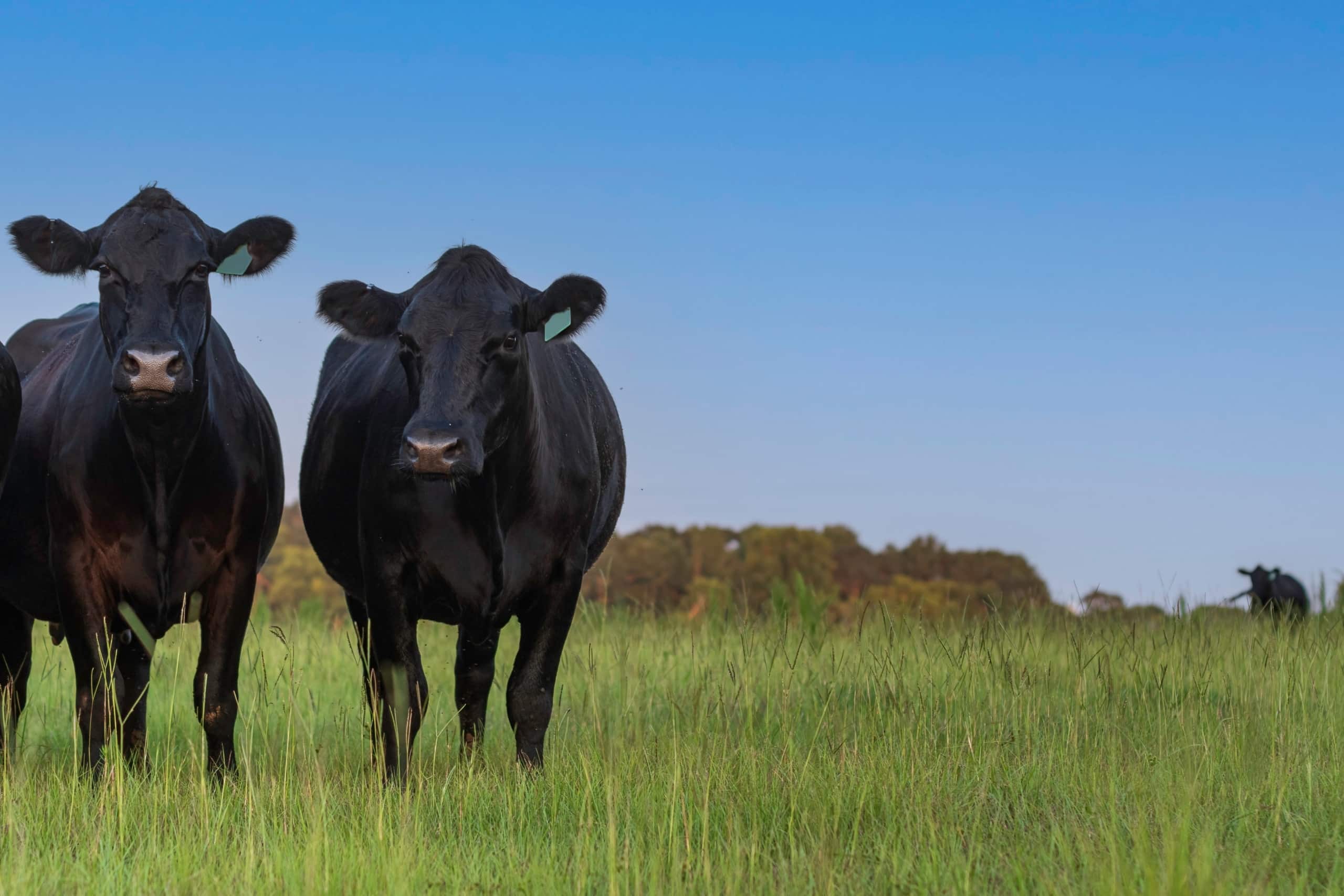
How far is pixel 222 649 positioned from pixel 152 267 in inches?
76.7

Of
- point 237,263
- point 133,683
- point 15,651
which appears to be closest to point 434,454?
point 237,263

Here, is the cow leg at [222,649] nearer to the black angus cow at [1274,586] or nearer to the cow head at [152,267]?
the cow head at [152,267]

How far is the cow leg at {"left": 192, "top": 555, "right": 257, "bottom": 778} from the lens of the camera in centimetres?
665

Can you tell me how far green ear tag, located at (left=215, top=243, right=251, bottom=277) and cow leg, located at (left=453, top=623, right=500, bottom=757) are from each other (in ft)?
7.24

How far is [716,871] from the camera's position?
14.0 feet

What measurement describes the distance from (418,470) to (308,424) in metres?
2.95

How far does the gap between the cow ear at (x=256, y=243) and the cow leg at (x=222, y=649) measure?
152cm

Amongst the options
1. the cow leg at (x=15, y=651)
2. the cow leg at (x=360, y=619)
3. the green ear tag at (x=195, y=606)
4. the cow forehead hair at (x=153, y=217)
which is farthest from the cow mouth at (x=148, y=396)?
the cow leg at (x=15, y=651)

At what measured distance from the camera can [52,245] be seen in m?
6.56

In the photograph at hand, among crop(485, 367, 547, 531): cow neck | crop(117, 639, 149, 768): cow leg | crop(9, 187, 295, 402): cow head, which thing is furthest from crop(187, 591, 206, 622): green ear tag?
crop(485, 367, 547, 531): cow neck

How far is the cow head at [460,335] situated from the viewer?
5.67 metres

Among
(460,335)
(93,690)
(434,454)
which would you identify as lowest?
(93,690)

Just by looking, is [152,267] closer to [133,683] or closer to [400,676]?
[400,676]

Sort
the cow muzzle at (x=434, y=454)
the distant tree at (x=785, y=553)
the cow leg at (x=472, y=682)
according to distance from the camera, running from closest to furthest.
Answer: the cow muzzle at (x=434, y=454)
the cow leg at (x=472, y=682)
the distant tree at (x=785, y=553)
